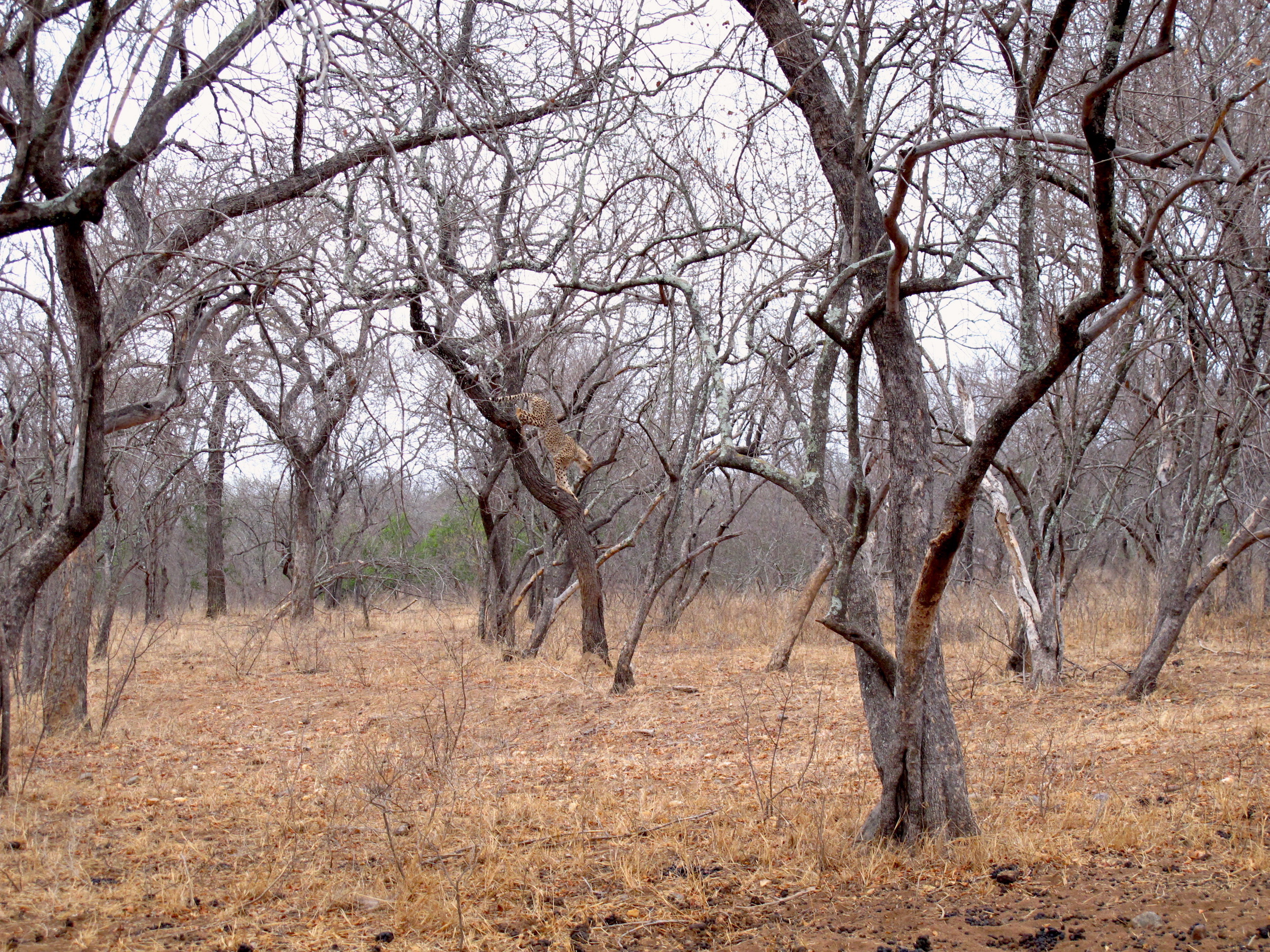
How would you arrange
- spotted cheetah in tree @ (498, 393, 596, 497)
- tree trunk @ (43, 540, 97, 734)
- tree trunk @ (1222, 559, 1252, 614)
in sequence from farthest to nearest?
tree trunk @ (1222, 559, 1252, 614)
spotted cheetah in tree @ (498, 393, 596, 497)
tree trunk @ (43, 540, 97, 734)

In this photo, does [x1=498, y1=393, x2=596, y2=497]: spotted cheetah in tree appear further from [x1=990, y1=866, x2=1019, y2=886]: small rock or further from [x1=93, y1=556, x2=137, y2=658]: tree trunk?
[x1=990, y1=866, x2=1019, y2=886]: small rock

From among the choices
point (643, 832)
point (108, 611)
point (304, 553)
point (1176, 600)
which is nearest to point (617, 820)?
point (643, 832)

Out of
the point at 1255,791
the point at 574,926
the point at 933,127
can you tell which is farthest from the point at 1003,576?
the point at 574,926

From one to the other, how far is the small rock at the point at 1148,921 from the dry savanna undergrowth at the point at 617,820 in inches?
1.4

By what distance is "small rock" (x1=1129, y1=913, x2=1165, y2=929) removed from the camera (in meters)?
3.10

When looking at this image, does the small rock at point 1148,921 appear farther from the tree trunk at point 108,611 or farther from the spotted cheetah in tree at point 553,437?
the tree trunk at point 108,611

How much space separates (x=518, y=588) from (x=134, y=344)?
268 inches

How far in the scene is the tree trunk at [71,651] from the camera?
711 cm

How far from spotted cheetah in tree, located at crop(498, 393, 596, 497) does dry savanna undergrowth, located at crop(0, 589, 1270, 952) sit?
2773mm

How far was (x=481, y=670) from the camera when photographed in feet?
33.5

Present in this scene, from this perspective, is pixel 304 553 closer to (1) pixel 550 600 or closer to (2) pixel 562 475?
(1) pixel 550 600

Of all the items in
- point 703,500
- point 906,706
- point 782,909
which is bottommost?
point 782,909

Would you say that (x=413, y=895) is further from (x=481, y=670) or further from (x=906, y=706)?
(x=481, y=670)

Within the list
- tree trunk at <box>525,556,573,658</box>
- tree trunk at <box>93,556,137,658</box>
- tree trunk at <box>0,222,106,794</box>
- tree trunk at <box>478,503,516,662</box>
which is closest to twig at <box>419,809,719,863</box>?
tree trunk at <box>0,222,106,794</box>
